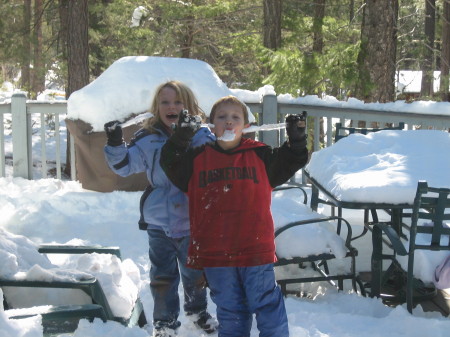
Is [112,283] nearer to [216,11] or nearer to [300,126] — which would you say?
[300,126]

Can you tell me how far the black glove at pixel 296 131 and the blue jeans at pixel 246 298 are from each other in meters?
0.56

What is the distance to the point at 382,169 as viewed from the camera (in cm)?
422

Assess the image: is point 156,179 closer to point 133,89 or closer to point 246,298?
point 246,298

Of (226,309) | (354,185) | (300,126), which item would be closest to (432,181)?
(354,185)

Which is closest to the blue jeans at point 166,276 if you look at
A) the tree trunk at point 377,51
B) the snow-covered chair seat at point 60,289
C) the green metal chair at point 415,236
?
the snow-covered chair seat at point 60,289

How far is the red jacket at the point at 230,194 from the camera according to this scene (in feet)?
9.29

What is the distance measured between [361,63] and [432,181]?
690 cm

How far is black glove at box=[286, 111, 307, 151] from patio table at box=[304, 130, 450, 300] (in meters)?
1.02

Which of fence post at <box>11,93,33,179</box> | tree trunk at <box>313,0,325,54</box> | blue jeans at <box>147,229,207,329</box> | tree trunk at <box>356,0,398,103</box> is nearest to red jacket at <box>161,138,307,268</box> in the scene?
blue jeans at <box>147,229,207,329</box>

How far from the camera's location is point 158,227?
10.6 feet

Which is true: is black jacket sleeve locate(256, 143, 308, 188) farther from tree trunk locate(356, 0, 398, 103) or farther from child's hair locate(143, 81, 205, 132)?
tree trunk locate(356, 0, 398, 103)

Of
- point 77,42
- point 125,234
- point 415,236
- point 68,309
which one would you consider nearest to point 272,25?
point 77,42

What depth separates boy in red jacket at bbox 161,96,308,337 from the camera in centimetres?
283

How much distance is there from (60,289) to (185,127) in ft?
2.89
